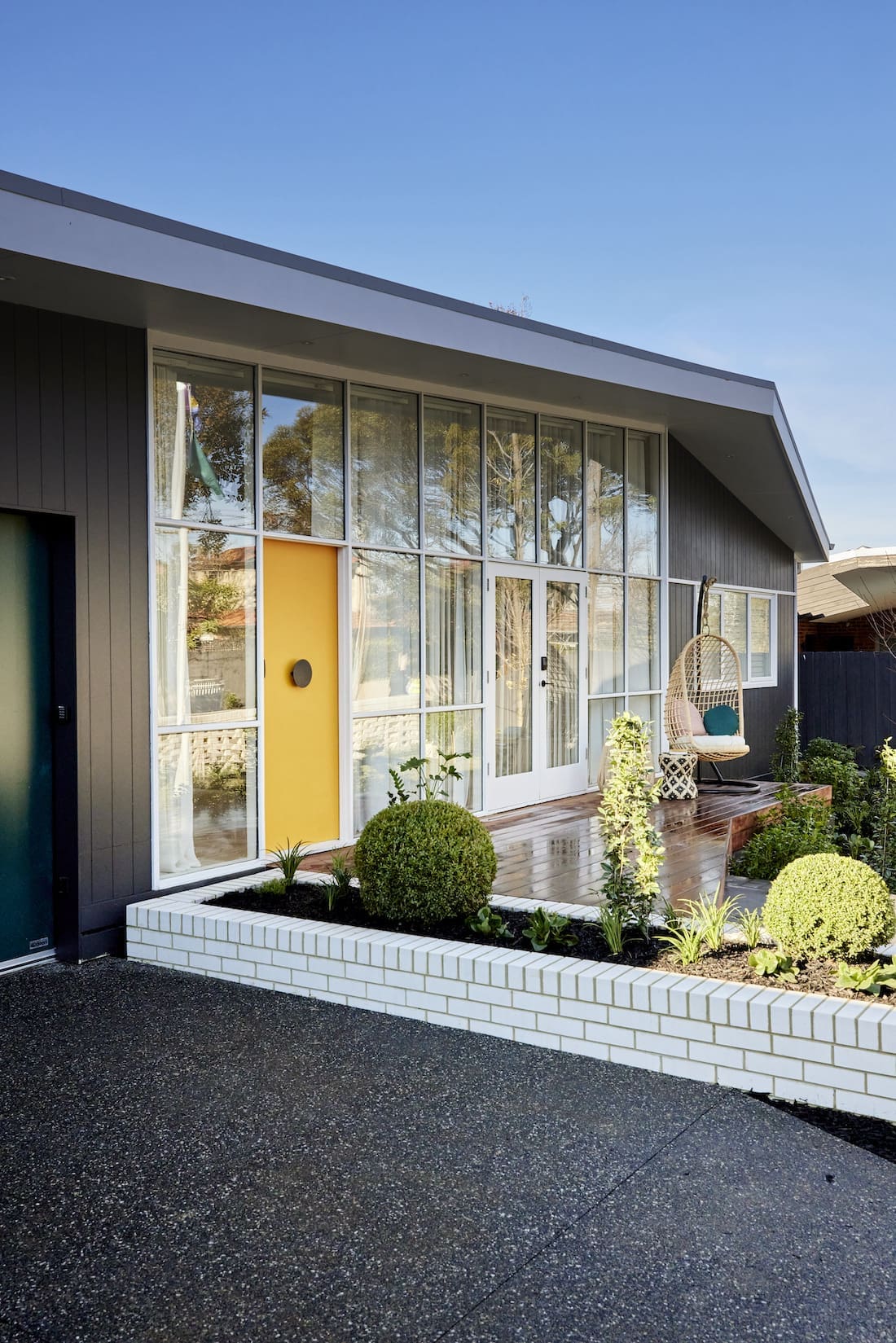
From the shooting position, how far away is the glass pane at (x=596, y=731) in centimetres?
873

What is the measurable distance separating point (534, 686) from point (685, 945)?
4.34m

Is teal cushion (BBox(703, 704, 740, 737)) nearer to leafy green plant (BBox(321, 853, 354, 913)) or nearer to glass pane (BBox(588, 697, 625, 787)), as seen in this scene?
glass pane (BBox(588, 697, 625, 787))

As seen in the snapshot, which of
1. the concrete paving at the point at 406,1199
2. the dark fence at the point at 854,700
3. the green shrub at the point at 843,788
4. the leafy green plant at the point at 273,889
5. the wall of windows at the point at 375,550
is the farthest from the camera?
the dark fence at the point at 854,700

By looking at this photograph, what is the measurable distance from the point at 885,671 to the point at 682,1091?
→ 1204 centimetres

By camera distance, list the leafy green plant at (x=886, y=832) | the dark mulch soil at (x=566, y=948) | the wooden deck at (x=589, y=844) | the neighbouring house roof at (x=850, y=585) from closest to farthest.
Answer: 1. the dark mulch soil at (x=566, y=948)
2. the wooden deck at (x=589, y=844)
3. the leafy green plant at (x=886, y=832)
4. the neighbouring house roof at (x=850, y=585)

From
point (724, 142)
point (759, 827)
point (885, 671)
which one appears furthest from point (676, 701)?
point (724, 142)

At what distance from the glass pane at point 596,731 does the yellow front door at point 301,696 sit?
112 inches

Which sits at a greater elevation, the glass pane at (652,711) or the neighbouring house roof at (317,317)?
the neighbouring house roof at (317,317)

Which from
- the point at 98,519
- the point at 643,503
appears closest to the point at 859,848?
the point at 643,503

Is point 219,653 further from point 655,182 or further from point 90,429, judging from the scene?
point 655,182

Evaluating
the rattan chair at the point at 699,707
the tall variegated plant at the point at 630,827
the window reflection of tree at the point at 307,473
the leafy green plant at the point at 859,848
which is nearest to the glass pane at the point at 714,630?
the rattan chair at the point at 699,707

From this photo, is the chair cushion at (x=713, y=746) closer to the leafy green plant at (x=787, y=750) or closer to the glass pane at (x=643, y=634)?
the glass pane at (x=643, y=634)

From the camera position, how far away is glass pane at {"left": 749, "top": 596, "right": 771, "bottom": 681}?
12.1m

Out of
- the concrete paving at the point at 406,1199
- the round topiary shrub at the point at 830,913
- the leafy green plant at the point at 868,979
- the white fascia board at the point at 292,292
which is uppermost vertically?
the white fascia board at the point at 292,292
